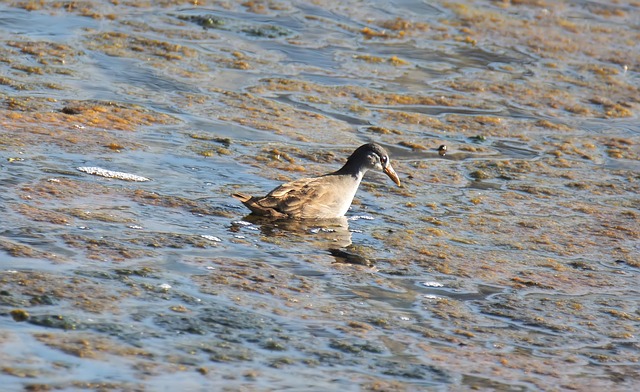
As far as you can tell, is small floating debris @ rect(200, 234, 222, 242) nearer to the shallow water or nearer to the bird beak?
the shallow water

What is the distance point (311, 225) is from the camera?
26.4 feet

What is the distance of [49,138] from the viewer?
8.73m

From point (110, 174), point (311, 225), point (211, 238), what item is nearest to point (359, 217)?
point (311, 225)

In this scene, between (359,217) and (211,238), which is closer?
(211,238)

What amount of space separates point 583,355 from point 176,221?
273cm

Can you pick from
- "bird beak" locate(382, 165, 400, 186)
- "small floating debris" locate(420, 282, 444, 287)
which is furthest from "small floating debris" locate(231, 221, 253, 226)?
"bird beak" locate(382, 165, 400, 186)

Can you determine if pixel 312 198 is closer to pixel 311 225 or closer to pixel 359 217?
pixel 311 225

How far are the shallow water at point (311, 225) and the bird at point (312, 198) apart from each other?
121 mm

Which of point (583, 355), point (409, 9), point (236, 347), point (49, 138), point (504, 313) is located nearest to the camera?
point (236, 347)

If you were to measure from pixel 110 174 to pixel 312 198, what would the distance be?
1.42 meters

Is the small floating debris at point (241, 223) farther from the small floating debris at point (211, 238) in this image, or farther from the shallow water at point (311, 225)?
the small floating debris at point (211, 238)

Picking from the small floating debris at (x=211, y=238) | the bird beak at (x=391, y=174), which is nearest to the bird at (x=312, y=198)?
the bird beak at (x=391, y=174)

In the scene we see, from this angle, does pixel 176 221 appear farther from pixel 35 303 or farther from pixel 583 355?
pixel 583 355

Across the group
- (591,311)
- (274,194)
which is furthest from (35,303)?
(591,311)
